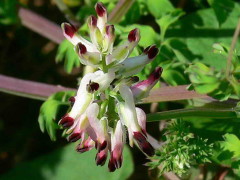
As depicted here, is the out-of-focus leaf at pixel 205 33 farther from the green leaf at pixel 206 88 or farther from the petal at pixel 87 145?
the petal at pixel 87 145

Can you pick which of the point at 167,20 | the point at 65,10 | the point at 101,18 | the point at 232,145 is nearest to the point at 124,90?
the point at 101,18

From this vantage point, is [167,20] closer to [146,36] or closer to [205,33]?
[146,36]

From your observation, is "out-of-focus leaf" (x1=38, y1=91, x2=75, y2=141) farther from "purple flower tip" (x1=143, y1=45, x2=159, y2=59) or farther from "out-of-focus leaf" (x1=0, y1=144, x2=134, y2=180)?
"purple flower tip" (x1=143, y1=45, x2=159, y2=59)

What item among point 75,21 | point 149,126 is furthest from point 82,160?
point 75,21

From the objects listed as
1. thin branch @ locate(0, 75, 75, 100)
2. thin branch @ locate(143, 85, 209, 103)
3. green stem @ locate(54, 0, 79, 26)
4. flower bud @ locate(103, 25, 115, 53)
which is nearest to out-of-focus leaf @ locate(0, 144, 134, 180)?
thin branch @ locate(0, 75, 75, 100)

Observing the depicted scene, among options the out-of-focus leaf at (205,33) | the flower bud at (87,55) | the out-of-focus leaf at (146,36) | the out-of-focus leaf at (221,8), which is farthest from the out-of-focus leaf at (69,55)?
the flower bud at (87,55)

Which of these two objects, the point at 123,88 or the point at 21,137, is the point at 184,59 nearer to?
the point at 123,88
